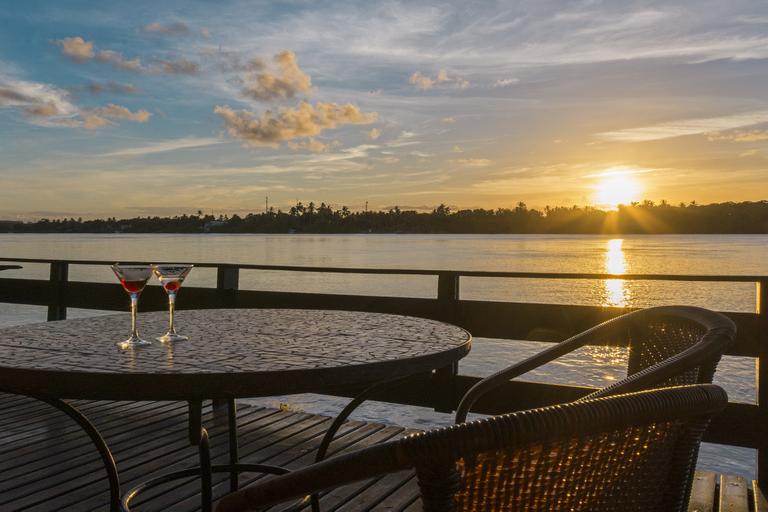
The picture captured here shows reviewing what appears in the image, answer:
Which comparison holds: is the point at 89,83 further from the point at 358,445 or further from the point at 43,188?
the point at 358,445

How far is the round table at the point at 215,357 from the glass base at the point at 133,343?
3cm

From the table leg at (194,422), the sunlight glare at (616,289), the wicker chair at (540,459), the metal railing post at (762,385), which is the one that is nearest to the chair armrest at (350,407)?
the wicker chair at (540,459)

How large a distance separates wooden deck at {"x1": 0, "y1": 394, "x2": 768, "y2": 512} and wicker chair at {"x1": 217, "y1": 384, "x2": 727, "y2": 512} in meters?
1.53

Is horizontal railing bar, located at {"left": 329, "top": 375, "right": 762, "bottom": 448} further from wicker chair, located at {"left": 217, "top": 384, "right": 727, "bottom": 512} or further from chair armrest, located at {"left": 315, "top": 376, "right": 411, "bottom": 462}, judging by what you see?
wicker chair, located at {"left": 217, "top": 384, "right": 727, "bottom": 512}

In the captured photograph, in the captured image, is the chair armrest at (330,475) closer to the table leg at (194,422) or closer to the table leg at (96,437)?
the table leg at (96,437)

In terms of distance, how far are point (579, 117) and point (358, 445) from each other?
68.4 feet

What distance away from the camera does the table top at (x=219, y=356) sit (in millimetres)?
1333

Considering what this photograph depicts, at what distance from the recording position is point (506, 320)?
10.4ft

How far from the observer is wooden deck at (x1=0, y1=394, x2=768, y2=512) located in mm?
2385

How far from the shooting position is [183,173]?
1460 inches

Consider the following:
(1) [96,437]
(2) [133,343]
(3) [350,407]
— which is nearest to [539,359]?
(3) [350,407]

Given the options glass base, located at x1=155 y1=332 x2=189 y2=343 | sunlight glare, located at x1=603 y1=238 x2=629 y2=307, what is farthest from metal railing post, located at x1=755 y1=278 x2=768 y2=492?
sunlight glare, located at x1=603 y1=238 x2=629 y2=307

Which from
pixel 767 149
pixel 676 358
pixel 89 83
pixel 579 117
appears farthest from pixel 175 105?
pixel 767 149

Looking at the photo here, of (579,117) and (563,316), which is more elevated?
(579,117)
